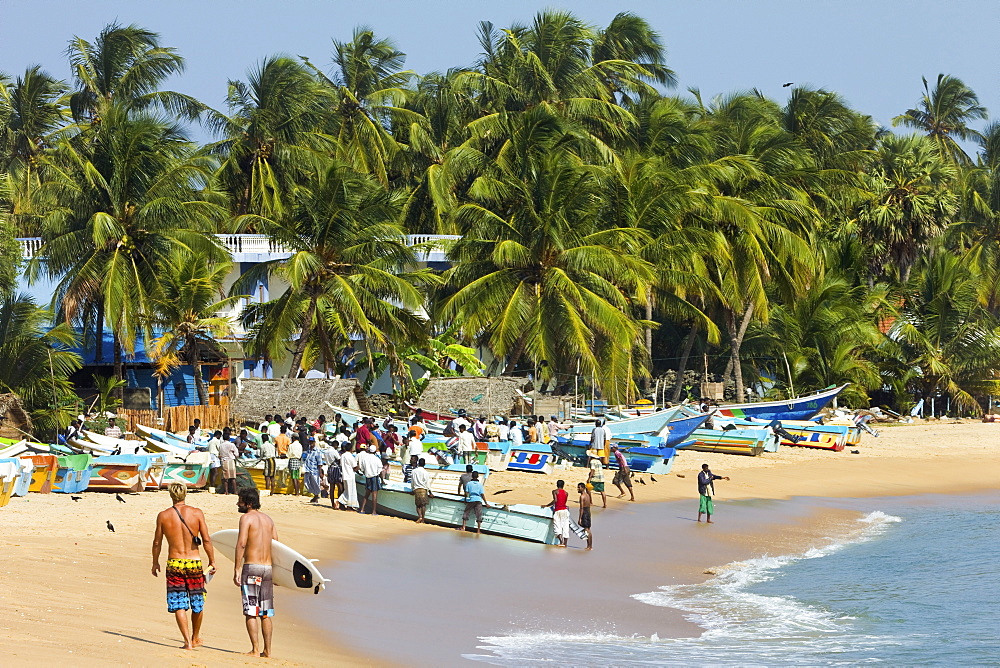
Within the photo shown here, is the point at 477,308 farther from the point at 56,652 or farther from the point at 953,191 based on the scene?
the point at 953,191

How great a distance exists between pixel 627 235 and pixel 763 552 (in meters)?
17.0

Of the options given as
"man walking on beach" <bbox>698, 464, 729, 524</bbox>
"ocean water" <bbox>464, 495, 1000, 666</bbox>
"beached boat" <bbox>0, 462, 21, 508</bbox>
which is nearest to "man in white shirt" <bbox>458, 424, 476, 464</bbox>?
"man walking on beach" <bbox>698, 464, 729, 524</bbox>

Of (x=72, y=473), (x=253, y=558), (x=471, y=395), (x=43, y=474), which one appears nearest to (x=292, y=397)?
(x=471, y=395)

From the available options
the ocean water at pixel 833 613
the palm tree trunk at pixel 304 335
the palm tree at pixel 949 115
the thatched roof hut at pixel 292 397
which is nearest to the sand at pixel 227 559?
the ocean water at pixel 833 613

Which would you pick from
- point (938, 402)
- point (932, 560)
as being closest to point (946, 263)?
point (938, 402)

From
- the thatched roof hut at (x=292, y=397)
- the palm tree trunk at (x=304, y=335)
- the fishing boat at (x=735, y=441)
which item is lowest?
the fishing boat at (x=735, y=441)

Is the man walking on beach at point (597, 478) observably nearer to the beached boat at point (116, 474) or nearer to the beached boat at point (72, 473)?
the beached boat at point (116, 474)

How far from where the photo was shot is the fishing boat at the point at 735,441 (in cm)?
3372

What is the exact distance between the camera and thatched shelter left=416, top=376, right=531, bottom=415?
32281mm

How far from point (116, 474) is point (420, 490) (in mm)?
5517

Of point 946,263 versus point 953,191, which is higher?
point 953,191

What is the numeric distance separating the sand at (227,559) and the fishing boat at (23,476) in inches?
10.9

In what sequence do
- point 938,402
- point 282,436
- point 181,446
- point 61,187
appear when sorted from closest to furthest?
1. point 282,436
2. point 181,446
3. point 61,187
4. point 938,402

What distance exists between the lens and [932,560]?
20.0m
